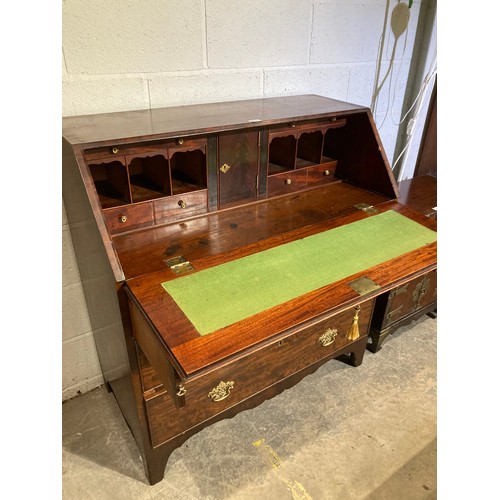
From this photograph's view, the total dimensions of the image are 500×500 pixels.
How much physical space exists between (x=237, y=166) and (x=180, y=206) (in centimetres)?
27

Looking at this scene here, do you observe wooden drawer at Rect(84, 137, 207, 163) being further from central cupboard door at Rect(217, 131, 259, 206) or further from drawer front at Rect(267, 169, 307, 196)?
drawer front at Rect(267, 169, 307, 196)

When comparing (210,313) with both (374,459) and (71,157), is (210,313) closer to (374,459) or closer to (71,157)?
(71,157)

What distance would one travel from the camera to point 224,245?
1.38 meters

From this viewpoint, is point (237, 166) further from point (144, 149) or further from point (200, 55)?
point (200, 55)

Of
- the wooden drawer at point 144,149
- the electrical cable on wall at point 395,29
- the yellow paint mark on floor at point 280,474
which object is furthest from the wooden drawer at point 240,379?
the electrical cable on wall at point 395,29

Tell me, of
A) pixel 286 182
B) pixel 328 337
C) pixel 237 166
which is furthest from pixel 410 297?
pixel 237 166

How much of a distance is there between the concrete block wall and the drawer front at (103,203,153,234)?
0.34 meters

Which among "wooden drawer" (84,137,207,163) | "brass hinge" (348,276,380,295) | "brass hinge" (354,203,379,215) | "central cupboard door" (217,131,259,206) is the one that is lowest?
"brass hinge" (348,276,380,295)

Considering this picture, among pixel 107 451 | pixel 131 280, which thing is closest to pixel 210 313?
pixel 131 280

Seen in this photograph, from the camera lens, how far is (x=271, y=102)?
5.75ft

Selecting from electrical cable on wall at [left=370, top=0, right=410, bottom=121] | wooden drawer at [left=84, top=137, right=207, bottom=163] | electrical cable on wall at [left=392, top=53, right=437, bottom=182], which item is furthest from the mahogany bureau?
electrical cable on wall at [left=392, top=53, right=437, bottom=182]

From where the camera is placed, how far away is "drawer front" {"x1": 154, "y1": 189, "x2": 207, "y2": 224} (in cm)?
144

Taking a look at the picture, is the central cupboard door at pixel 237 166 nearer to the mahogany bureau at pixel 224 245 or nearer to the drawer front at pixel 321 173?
the mahogany bureau at pixel 224 245

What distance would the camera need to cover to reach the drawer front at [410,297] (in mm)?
2008
